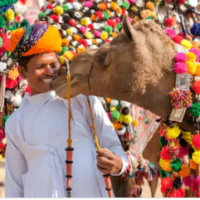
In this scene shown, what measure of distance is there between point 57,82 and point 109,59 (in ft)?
1.13

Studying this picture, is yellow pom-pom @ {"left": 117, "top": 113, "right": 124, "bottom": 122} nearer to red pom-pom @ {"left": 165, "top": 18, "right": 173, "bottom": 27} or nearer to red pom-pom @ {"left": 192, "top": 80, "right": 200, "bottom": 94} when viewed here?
red pom-pom @ {"left": 165, "top": 18, "right": 173, "bottom": 27}

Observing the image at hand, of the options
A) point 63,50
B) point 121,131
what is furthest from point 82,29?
point 121,131

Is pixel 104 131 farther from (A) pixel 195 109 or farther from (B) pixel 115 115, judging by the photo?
(B) pixel 115 115

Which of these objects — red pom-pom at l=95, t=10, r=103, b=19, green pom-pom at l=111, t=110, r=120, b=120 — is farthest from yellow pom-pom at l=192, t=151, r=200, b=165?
red pom-pom at l=95, t=10, r=103, b=19

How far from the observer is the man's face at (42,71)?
2.94m

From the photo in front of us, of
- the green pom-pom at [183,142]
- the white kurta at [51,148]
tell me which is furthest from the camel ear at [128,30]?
the green pom-pom at [183,142]

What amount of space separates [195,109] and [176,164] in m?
0.40

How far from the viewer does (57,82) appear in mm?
2889

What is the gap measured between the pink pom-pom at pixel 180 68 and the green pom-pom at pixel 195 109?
21cm

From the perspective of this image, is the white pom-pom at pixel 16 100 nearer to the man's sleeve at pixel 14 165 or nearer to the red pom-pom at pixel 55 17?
the red pom-pom at pixel 55 17

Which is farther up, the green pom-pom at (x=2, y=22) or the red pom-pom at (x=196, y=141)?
the green pom-pom at (x=2, y=22)

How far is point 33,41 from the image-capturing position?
2.92 metres

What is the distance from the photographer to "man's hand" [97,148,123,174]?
2.58m

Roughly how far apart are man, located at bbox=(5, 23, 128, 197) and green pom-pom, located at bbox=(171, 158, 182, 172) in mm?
396
